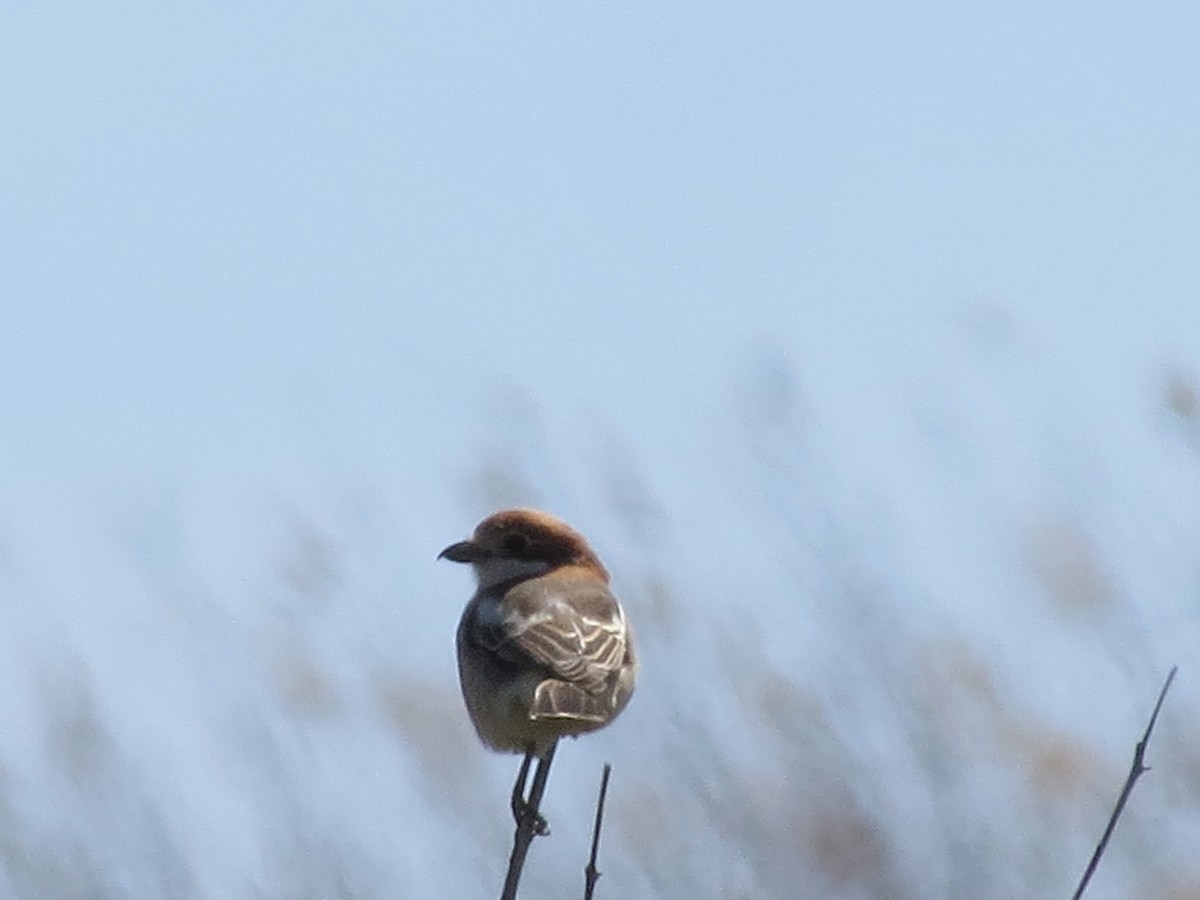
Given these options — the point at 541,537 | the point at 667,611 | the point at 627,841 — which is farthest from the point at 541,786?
Answer: the point at 541,537

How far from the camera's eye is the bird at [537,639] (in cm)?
404

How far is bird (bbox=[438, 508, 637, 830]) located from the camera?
4043 mm

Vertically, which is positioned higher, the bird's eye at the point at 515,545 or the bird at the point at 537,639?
the bird's eye at the point at 515,545

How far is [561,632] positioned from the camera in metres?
4.18

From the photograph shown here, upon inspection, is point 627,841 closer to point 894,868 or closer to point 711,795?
point 711,795

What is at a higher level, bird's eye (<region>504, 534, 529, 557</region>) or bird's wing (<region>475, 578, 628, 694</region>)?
bird's eye (<region>504, 534, 529, 557</region>)

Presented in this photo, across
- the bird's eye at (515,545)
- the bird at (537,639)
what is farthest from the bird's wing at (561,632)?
the bird's eye at (515,545)

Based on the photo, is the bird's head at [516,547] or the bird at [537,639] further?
the bird's head at [516,547]

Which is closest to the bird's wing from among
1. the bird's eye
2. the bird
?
the bird

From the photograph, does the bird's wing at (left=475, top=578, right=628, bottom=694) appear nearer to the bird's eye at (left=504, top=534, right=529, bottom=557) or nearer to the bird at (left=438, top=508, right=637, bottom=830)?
the bird at (left=438, top=508, right=637, bottom=830)

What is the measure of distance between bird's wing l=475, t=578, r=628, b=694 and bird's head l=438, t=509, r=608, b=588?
142mm

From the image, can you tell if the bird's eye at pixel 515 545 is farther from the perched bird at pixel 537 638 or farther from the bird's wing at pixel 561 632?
the bird's wing at pixel 561 632

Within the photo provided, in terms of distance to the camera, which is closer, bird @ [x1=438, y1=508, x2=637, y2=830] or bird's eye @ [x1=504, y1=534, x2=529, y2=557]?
bird @ [x1=438, y1=508, x2=637, y2=830]

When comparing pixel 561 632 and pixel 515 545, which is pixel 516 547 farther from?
pixel 561 632
